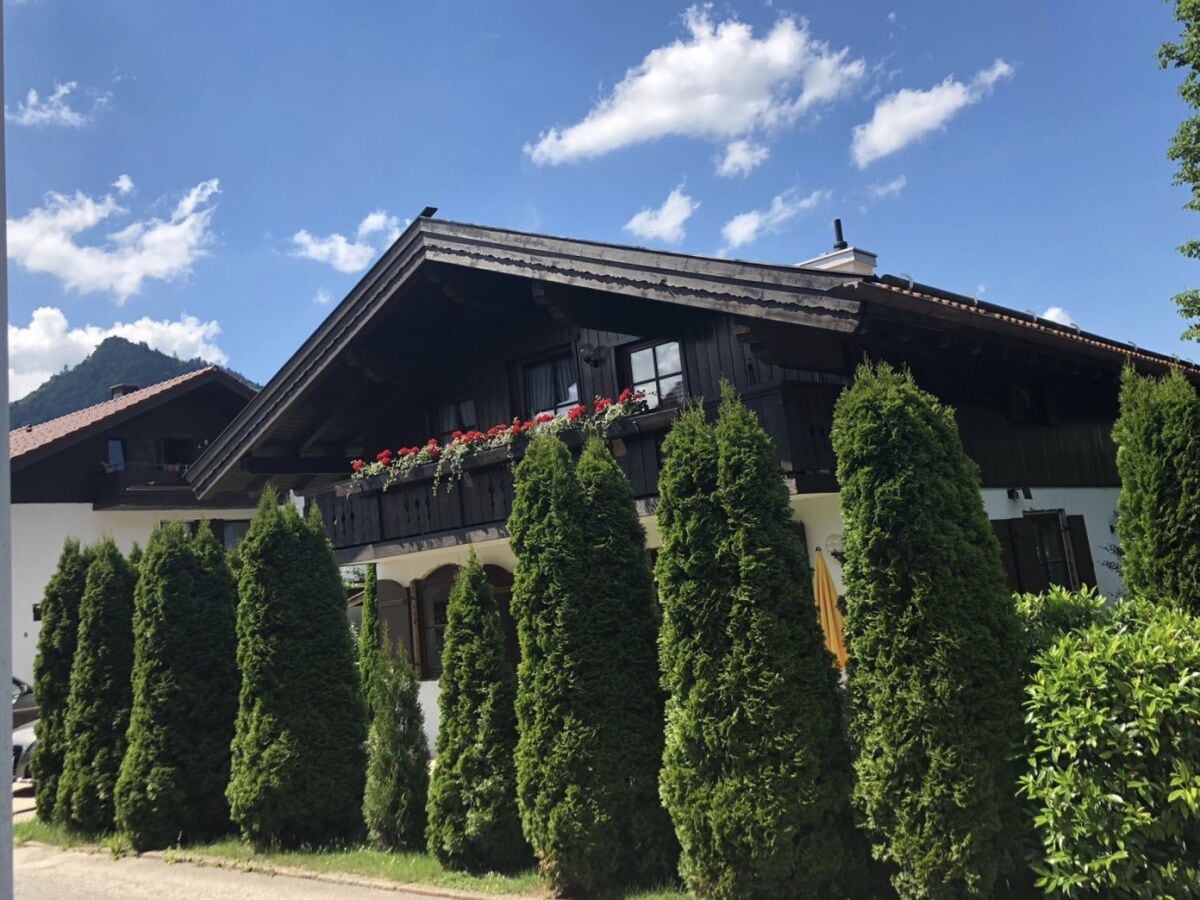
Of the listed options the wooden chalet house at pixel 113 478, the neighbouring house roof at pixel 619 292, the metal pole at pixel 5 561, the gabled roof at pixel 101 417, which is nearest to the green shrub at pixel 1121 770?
the neighbouring house roof at pixel 619 292

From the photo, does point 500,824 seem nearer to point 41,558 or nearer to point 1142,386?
point 1142,386

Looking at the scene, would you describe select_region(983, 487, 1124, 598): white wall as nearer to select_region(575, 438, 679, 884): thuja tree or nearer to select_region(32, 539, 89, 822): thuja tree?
select_region(575, 438, 679, 884): thuja tree

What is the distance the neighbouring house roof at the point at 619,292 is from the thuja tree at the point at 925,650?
273 centimetres

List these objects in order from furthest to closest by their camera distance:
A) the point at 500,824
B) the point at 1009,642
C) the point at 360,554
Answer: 1. the point at 360,554
2. the point at 500,824
3. the point at 1009,642

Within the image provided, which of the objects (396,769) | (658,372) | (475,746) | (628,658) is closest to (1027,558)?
(658,372)

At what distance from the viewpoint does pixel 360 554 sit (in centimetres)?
1361

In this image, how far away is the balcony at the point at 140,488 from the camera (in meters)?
23.7

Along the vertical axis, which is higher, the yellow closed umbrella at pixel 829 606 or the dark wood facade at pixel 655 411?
the dark wood facade at pixel 655 411

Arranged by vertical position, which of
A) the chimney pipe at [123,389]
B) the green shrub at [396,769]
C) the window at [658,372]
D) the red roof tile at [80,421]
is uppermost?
the chimney pipe at [123,389]

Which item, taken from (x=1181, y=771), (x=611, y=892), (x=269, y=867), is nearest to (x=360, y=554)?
(x=269, y=867)

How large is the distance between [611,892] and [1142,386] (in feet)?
19.0

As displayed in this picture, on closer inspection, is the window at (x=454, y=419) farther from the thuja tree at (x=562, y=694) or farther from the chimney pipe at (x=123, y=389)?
the chimney pipe at (x=123, y=389)

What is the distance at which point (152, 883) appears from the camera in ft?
27.9

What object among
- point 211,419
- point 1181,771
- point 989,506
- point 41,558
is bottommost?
point 1181,771
